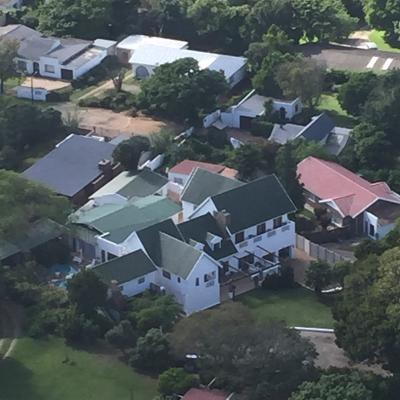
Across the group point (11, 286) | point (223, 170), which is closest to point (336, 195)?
point (223, 170)

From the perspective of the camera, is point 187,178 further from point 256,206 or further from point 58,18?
point 58,18

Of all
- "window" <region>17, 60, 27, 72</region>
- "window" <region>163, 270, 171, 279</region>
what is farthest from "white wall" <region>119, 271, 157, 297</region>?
"window" <region>17, 60, 27, 72</region>

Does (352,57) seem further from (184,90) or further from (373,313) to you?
(373,313)

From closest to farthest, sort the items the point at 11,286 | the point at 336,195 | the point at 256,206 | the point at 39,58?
the point at 11,286 < the point at 256,206 < the point at 336,195 < the point at 39,58

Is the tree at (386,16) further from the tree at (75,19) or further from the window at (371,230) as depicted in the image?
the window at (371,230)

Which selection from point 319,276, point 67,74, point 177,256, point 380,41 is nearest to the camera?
point 177,256

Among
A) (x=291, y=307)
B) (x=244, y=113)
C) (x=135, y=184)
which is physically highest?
(x=291, y=307)

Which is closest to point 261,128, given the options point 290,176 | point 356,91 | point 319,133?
point 319,133

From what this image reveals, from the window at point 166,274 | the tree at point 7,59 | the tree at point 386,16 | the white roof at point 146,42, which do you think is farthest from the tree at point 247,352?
the tree at point 386,16
